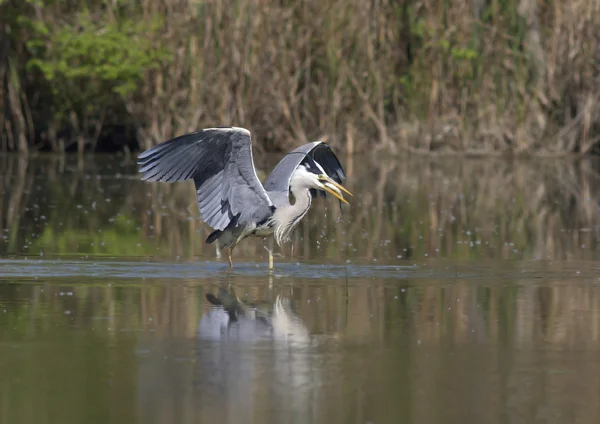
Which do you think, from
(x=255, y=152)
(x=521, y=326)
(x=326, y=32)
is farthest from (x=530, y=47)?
(x=521, y=326)

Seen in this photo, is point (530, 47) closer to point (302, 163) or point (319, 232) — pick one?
point (319, 232)

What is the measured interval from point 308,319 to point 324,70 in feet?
56.7

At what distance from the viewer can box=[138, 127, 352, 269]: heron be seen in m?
10.9

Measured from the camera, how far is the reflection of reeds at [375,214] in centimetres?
1270

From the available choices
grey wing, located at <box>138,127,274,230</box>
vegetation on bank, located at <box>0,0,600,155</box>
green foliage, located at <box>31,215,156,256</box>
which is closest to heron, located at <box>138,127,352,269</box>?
grey wing, located at <box>138,127,274,230</box>

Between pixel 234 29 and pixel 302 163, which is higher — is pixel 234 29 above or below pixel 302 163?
above

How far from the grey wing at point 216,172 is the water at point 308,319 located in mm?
446

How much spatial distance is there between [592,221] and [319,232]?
314cm

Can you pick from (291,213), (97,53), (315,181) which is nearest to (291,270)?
(291,213)

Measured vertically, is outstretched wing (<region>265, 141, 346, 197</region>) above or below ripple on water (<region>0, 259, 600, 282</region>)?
above

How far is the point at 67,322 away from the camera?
843 centimetres

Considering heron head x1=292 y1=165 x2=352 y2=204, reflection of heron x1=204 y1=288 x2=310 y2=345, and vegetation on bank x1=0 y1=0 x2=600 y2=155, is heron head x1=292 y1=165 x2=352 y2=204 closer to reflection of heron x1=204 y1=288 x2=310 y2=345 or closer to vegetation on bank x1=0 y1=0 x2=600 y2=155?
reflection of heron x1=204 y1=288 x2=310 y2=345

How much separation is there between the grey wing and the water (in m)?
0.45

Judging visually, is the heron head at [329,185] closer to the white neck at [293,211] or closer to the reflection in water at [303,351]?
the white neck at [293,211]
